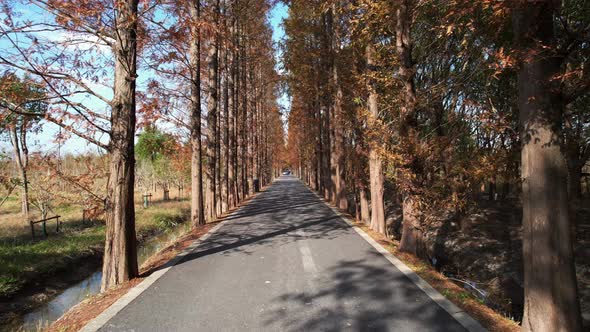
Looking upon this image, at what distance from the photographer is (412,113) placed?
349 inches

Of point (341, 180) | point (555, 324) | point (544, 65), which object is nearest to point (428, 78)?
point (341, 180)

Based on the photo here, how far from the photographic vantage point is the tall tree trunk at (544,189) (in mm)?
4160

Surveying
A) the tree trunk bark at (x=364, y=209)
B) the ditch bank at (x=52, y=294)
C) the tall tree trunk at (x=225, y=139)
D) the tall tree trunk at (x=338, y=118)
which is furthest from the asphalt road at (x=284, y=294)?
the tall tree trunk at (x=225, y=139)

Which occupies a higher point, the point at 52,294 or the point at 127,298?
the point at 127,298

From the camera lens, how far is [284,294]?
18.8 feet

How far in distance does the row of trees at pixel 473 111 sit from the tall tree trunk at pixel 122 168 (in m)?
4.81

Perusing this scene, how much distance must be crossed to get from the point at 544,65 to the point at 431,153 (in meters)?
4.12

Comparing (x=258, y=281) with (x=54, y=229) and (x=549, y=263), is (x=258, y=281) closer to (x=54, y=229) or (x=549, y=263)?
(x=549, y=263)

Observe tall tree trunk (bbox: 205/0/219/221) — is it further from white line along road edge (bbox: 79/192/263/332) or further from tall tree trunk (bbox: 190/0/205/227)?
white line along road edge (bbox: 79/192/263/332)

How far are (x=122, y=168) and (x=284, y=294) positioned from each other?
3.81 metres

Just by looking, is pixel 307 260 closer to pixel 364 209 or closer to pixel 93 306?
pixel 93 306

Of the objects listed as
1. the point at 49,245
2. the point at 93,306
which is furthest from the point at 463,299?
the point at 49,245

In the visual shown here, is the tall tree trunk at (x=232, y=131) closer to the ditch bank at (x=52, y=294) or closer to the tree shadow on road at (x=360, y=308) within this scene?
the ditch bank at (x=52, y=294)

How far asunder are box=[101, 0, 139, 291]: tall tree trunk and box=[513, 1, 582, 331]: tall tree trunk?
20.9 feet
